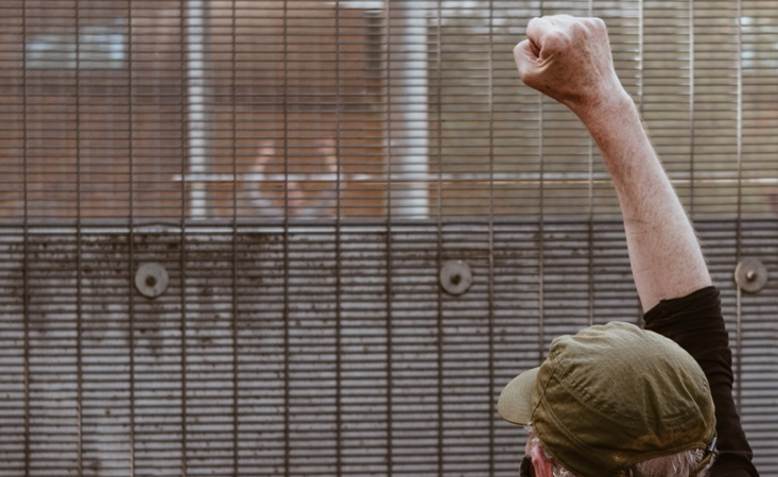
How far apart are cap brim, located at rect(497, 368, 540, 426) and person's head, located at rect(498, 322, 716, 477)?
0.05 meters

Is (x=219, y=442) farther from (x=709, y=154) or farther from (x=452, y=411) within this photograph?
(x=709, y=154)

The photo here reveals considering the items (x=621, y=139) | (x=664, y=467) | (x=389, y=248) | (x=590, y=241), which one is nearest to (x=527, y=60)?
(x=621, y=139)

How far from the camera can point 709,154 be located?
20.8ft

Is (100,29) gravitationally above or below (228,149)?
above

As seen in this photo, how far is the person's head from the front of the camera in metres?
1.75

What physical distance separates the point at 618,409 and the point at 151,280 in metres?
4.65

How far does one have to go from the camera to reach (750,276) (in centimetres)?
628

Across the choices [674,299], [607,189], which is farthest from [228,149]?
[674,299]

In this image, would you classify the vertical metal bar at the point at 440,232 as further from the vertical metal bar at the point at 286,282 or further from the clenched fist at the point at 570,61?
the clenched fist at the point at 570,61

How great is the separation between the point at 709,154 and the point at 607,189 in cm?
60

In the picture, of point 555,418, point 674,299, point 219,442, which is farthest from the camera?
point 219,442

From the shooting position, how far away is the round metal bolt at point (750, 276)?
6.29 meters

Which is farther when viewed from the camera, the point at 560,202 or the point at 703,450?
the point at 560,202

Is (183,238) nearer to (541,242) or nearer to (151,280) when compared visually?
(151,280)
